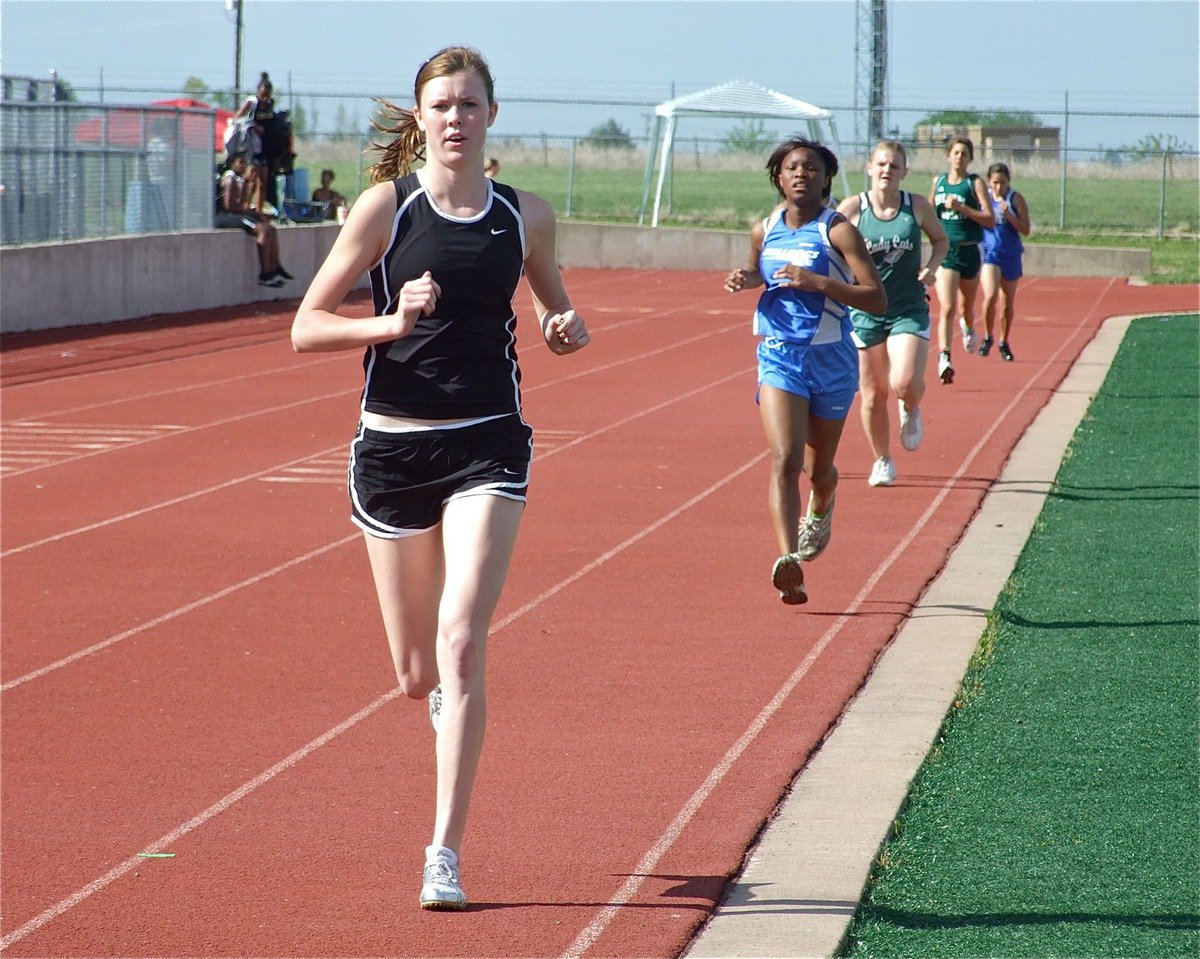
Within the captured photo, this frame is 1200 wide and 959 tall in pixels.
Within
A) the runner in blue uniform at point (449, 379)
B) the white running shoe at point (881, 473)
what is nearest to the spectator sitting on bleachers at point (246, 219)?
the white running shoe at point (881, 473)

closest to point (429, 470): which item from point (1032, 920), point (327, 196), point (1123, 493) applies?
point (1032, 920)

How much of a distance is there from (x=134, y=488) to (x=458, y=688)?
7.45 m

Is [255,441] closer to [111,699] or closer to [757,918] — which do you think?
[111,699]

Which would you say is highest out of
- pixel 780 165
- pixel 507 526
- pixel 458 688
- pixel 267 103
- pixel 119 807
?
pixel 267 103

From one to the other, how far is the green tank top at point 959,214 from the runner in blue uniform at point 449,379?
11662mm

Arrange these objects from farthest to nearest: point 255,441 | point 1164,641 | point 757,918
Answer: point 255,441
point 1164,641
point 757,918

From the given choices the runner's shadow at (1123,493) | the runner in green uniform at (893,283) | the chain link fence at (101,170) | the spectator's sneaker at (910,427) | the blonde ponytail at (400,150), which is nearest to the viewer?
the blonde ponytail at (400,150)

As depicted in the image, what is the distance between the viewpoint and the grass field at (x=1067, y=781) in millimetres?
4359

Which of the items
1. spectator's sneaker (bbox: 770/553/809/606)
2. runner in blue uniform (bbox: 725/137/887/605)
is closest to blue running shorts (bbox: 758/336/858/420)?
runner in blue uniform (bbox: 725/137/887/605)

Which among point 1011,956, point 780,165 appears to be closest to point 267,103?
point 780,165

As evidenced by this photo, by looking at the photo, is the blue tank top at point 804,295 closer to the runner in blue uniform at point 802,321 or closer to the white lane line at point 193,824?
the runner in blue uniform at point 802,321

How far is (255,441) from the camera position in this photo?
13742mm

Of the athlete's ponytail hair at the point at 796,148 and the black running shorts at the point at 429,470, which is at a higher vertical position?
the athlete's ponytail hair at the point at 796,148

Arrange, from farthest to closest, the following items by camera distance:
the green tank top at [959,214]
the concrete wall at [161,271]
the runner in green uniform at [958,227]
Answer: the concrete wall at [161,271] → the green tank top at [959,214] → the runner in green uniform at [958,227]
